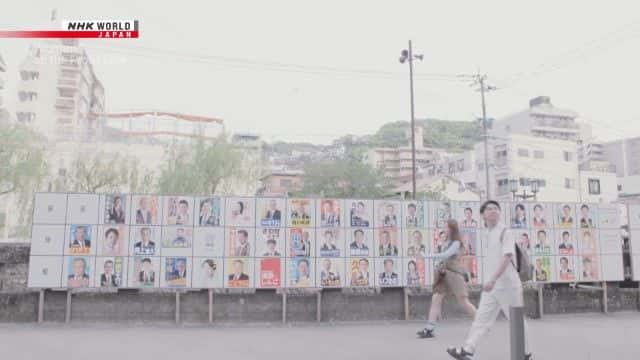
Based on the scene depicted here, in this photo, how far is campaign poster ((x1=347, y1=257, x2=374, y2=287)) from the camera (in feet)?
30.2

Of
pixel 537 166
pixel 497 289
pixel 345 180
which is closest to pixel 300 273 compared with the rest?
pixel 497 289

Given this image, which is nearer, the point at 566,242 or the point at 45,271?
the point at 45,271

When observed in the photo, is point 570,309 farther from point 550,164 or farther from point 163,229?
point 550,164

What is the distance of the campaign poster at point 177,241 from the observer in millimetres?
8846

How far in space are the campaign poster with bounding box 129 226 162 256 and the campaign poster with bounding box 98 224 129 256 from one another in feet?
0.35

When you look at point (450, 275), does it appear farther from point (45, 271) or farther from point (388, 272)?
point (45, 271)

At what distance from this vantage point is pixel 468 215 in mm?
9781

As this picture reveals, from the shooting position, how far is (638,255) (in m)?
10.3

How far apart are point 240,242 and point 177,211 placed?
116 centimetres

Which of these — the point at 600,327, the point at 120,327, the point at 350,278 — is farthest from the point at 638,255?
the point at 120,327

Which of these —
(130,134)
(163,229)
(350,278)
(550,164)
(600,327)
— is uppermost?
(130,134)

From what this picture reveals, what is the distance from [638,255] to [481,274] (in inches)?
129

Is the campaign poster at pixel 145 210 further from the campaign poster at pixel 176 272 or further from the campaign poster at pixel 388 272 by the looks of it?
the campaign poster at pixel 388 272

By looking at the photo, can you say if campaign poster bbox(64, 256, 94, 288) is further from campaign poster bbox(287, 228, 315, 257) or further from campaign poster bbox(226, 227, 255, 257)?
campaign poster bbox(287, 228, 315, 257)
